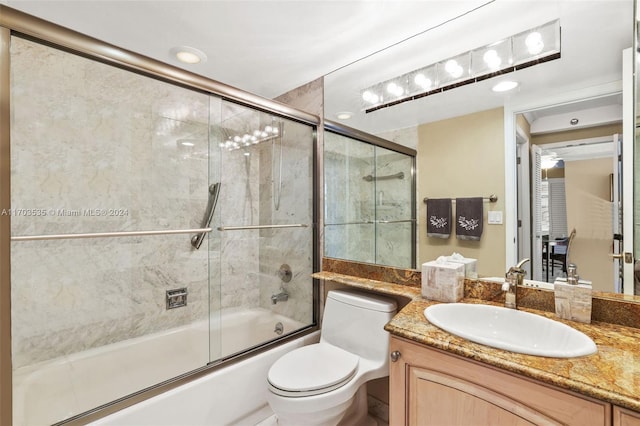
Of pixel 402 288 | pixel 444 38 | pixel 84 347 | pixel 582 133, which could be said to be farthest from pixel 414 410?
pixel 84 347

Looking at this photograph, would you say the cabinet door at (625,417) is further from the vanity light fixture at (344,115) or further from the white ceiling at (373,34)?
the vanity light fixture at (344,115)

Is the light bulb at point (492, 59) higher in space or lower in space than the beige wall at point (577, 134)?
higher

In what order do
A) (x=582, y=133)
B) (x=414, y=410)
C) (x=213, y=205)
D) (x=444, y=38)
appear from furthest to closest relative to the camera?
(x=213, y=205), (x=444, y=38), (x=582, y=133), (x=414, y=410)

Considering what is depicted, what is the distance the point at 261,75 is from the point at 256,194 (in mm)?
929

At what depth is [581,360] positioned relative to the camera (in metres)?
0.84

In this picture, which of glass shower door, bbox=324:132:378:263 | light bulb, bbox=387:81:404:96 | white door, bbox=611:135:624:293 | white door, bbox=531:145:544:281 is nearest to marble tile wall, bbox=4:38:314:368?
glass shower door, bbox=324:132:378:263

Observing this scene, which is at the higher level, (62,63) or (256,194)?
(62,63)

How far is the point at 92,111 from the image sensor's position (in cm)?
181

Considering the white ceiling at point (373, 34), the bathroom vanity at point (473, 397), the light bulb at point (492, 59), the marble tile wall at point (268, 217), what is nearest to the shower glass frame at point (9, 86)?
the white ceiling at point (373, 34)

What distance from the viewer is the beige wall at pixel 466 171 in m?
1.43

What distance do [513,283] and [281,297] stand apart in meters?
1.64

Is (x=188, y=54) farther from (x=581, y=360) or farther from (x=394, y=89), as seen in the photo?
(x=581, y=360)

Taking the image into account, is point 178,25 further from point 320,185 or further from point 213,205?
point 320,185

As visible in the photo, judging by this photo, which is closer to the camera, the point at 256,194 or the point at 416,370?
the point at 416,370
